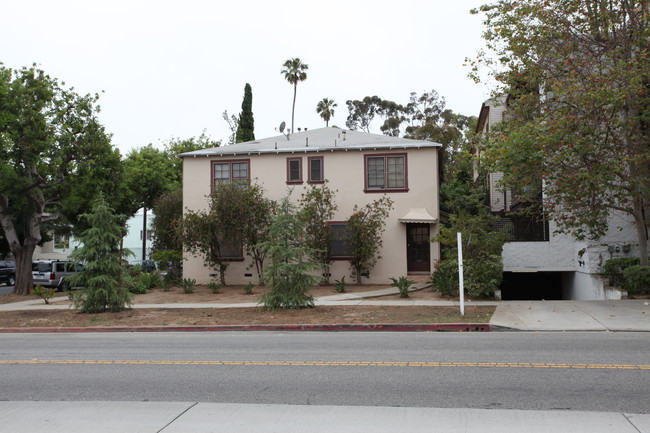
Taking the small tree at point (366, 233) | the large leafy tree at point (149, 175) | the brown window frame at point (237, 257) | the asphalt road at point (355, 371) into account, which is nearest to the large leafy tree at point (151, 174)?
the large leafy tree at point (149, 175)

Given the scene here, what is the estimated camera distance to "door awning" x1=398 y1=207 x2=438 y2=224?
75.9ft

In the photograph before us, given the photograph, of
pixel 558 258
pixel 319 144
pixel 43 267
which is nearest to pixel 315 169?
pixel 319 144

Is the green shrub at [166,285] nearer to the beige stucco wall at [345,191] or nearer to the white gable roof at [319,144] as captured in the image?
the beige stucco wall at [345,191]

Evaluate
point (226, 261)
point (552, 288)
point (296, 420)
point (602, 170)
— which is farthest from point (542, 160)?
point (226, 261)

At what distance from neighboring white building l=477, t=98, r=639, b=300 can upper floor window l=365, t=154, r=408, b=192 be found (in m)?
4.15

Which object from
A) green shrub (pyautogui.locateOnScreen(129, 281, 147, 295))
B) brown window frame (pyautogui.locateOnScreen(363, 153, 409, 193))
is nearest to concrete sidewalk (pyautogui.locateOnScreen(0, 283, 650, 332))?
green shrub (pyautogui.locateOnScreen(129, 281, 147, 295))

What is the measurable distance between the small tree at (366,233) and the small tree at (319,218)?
3.02ft

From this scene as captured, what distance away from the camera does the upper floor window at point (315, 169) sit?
24617 mm

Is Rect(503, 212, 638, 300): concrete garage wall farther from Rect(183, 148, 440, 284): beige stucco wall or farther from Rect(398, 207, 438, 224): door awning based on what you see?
Rect(183, 148, 440, 284): beige stucco wall

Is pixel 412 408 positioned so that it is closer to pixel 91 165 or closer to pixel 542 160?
pixel 542 160

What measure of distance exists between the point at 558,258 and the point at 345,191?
8778 millimetres

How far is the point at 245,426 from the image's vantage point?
568 cm

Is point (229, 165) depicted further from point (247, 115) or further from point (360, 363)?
point (247, 115)

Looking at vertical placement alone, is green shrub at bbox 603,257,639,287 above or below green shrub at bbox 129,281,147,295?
above
